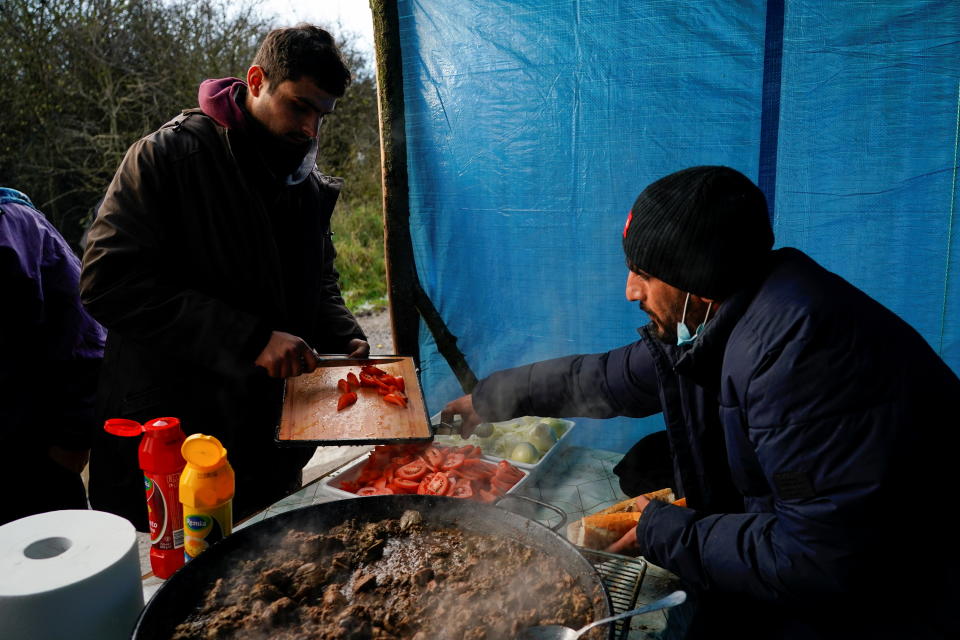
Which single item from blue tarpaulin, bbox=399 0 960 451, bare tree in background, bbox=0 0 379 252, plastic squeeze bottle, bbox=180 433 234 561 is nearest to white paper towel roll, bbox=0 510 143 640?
plastic squeeze bottle, bbox=180 433 234 561

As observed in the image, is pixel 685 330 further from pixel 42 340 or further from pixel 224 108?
pixel 42 340

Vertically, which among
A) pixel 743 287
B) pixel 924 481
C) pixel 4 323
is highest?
pixel 743 287

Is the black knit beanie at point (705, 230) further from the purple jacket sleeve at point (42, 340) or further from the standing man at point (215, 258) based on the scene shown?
the purple jacket sleeve at point (42, 340)

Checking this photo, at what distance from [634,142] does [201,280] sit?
2.11m

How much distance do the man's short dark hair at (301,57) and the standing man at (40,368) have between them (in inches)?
46.4

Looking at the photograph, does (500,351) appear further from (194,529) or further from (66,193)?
(66,193)

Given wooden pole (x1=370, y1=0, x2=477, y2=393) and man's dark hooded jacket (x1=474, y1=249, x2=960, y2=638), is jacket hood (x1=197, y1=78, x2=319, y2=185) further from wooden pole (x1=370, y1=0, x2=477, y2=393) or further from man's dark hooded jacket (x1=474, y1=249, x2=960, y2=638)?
man's dark hooded jacket (x1=474, y1=249, x2=960, y2=638)

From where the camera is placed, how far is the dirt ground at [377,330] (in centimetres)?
839

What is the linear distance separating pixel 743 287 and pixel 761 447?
45 cm

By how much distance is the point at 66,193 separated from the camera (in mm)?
8141

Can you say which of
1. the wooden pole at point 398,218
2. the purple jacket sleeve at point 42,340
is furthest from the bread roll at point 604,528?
the purple jacket sleeve at point 42,340

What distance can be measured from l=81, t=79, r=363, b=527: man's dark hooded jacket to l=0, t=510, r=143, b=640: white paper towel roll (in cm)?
111

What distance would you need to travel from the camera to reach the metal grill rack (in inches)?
68.4

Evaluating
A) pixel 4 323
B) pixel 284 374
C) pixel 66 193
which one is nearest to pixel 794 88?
pixel 284 374
